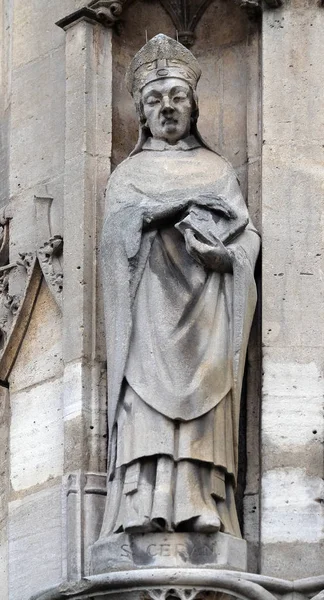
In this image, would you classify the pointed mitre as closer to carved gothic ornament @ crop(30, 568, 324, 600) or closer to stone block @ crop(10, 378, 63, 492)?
stone block @ crop(10, 378, 63, 492)

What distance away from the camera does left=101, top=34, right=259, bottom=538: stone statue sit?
Answer: 43.0ft

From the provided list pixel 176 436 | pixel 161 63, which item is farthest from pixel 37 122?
pixel 176 436

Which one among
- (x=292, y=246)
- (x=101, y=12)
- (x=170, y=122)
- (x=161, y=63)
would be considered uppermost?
(x=101, y=12)

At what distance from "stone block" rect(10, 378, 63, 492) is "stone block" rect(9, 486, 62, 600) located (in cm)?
11

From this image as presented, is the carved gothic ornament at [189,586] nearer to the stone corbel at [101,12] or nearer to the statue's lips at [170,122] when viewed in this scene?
the statue's lips at [170,122]

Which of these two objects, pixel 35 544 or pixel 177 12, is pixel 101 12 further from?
pixel 35 544

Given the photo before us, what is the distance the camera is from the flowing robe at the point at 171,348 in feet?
42.9

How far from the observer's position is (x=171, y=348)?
13258 mm

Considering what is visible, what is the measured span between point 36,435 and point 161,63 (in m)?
1.94

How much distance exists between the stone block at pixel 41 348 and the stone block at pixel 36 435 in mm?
60

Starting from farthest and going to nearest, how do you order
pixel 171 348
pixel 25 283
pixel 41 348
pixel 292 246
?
1. pixel 25 283
2. pixel 41 348
3. pixel 292 246
4. pixel 171 348

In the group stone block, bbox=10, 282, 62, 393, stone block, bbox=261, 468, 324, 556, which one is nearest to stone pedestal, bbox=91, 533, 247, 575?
→ stone block, bbox=261, 468, 324, 556

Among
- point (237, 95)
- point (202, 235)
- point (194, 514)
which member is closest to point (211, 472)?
point (194, 514)

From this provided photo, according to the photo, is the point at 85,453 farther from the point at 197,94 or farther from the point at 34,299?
the point at 197,94
